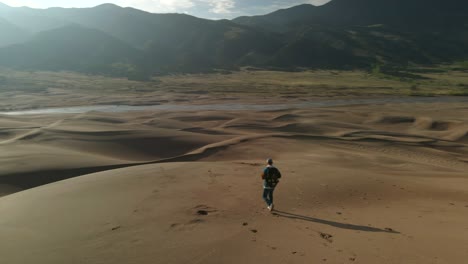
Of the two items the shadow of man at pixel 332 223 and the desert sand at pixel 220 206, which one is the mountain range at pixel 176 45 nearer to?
the desert sand at pixel 220 206

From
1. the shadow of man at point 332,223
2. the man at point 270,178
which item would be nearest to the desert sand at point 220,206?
the shadow of man at point 332,223

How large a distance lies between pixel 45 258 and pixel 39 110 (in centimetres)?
4279

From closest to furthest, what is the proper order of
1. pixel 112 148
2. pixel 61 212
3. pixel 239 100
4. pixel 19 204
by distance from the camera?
pixel 61 212
pixel 19 204
pixel 112 148
pixel 239 100

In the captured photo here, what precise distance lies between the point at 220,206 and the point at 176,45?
14046 centimetres

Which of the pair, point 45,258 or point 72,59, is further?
point 72,59

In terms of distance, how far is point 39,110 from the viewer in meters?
43.5

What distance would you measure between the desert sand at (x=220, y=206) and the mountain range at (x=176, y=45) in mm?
77039

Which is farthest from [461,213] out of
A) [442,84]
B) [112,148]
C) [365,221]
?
[442,84]

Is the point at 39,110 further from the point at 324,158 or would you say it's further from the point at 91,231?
the point at 91,231

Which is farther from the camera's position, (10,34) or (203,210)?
(10,34)

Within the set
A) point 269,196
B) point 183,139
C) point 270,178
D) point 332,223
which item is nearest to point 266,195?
point 269,196

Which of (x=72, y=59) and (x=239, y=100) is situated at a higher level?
(x=72, y=59)

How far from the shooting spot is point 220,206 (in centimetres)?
896

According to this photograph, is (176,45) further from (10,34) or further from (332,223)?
(332,223)
